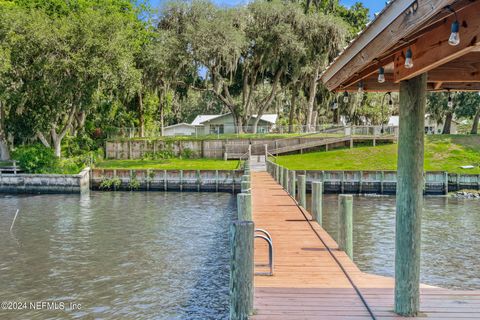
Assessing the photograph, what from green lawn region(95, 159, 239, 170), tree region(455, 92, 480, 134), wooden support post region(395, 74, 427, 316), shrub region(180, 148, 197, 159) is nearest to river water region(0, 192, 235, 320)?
wooden support post region(395, 74, 427, 316)

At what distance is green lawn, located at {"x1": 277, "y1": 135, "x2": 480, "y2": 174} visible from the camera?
39.1 m

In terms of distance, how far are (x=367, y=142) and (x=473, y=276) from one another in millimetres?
31369

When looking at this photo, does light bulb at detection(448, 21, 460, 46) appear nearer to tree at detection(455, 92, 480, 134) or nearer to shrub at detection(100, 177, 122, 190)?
shrub at detection(100, 177, 122, 190)

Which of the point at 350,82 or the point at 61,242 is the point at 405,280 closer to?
the point at 350,82

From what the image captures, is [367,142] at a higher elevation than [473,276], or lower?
higher

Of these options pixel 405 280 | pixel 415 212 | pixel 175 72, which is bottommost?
pixel 405 280

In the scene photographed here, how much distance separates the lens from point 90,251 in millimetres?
17031

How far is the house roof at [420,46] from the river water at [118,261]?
22.5 ft

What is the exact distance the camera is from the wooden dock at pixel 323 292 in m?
5.72

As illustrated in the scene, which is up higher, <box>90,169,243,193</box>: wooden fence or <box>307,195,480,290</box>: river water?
<box>90,169,243,193</box>: wooden fence

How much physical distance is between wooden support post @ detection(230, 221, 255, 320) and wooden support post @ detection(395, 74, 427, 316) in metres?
1.51

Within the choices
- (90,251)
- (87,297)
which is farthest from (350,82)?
(90,251)

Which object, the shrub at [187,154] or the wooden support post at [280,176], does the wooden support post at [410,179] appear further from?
the shrub at [187,154]

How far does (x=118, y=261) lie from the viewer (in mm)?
15758
